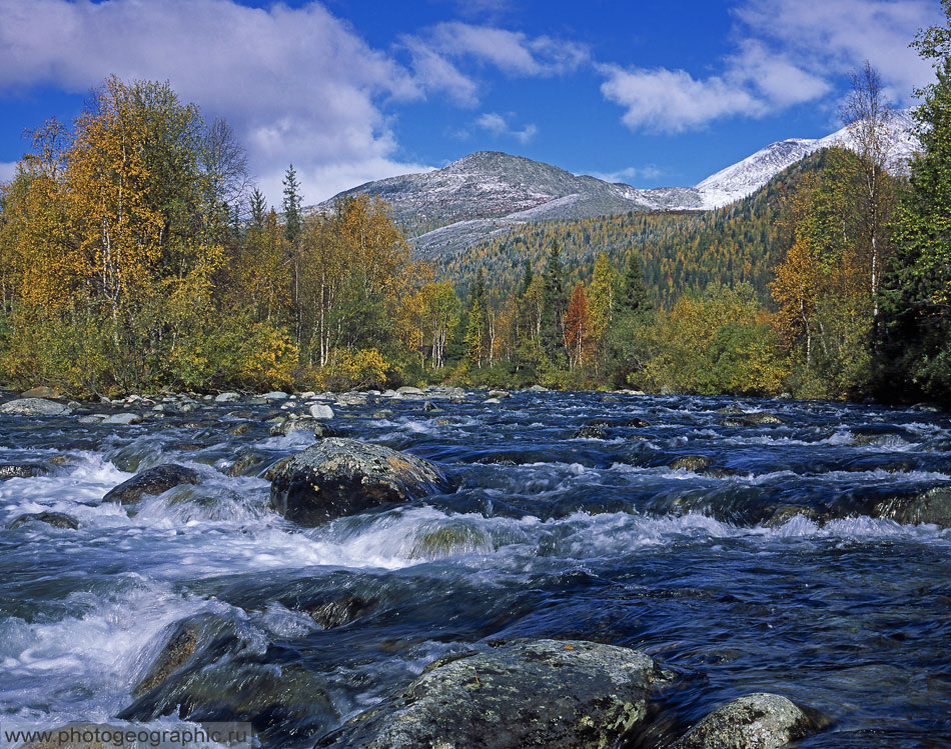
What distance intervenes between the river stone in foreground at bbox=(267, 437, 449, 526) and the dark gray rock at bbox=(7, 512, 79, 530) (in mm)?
2466

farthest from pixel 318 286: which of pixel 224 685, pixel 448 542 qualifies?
pixel 224 685

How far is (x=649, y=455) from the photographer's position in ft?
42.5

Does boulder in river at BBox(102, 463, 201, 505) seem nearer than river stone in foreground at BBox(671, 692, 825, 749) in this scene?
No

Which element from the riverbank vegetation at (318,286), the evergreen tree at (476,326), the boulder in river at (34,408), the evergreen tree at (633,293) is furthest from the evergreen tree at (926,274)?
the evergreen tree at (476,326)

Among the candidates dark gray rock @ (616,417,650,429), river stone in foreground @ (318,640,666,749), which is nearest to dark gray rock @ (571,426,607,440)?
dark gray rock @ (616,417,650,429)

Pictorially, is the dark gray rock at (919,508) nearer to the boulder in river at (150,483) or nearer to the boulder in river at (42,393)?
the boulder in river at (150,483)

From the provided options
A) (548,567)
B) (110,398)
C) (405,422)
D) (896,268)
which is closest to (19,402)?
(110,398)

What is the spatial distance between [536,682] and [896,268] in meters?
28.5

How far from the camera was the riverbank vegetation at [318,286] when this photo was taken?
23578 mm

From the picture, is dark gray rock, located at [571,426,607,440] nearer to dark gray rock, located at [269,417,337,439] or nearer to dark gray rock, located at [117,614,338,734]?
dark gray rock, located at [269,417,337,439]

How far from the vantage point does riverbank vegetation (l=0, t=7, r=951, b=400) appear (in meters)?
23.6

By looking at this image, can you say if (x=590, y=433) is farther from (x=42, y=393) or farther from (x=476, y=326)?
(x=476, y=326)

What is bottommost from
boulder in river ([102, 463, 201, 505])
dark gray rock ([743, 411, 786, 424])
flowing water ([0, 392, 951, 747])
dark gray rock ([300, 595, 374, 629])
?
dark gray rock ([300, 595, 374, 629])

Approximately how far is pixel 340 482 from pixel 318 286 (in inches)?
1351
